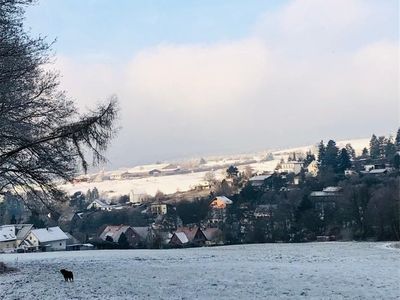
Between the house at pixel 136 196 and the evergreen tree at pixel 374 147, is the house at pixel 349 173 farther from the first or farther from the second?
the house at pixel 136 196

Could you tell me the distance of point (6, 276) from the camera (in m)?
16.2

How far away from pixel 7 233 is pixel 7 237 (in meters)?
0.93

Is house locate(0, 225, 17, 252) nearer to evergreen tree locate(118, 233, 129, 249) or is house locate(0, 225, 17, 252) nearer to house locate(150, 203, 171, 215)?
evergreen tree locate(118, 233, 129, 249)

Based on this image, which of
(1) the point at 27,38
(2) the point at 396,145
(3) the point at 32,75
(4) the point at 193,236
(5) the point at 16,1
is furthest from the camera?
(2) the point at 396,145

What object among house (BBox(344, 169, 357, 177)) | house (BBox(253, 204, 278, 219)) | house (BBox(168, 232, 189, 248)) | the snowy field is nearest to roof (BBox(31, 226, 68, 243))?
house (BBox(168, 232, 189, 248))

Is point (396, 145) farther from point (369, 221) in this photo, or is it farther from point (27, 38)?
point (27, 38)

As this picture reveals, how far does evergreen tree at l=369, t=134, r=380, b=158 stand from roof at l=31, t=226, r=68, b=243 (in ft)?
→ 311

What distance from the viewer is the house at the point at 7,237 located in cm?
6246

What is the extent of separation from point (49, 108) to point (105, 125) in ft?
13.1

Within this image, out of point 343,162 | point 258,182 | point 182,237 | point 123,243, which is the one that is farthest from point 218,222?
point 343,162

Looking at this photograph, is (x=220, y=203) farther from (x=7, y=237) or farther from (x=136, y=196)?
(x=136, y=196)

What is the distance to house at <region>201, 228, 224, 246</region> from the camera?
62525 millimetres

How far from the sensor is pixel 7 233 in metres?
63.1

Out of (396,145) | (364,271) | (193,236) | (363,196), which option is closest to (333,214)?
(363,196)
